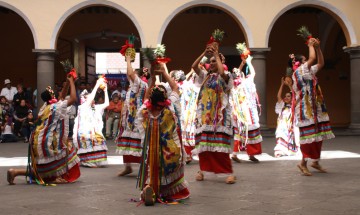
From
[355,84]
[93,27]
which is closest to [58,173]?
[355,84]

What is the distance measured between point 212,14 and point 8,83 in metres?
7.24

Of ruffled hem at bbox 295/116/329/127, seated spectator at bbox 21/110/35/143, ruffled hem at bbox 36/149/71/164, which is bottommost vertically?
ruffled hem at bbox 36/149/71/164

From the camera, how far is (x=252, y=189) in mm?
7246

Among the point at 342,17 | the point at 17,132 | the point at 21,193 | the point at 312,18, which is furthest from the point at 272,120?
the point at 21,193

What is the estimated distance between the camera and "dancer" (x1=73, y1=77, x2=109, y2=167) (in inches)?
411

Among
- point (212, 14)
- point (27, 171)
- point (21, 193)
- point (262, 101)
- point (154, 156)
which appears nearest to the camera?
point (154, 156)

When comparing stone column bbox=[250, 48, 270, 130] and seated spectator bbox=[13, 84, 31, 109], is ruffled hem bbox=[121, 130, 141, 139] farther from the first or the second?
seated spectator bbox=[13, 84, 31, 109]

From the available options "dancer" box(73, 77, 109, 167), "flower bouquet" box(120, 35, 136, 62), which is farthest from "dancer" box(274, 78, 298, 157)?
"flower bouquet" box(120, 35, 136, 62)

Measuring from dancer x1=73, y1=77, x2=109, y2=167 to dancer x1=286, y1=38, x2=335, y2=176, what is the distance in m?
3.34

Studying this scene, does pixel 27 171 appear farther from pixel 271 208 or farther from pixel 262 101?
pixel 262 101

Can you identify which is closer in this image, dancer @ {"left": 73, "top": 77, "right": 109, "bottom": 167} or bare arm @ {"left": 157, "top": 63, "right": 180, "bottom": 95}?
bare arm @ {"left": 157, "top": 63, "right": 180, "bottom": 95}

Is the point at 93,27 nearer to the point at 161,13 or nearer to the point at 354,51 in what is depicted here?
the point at 161,13

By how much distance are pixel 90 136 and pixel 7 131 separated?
707 cm

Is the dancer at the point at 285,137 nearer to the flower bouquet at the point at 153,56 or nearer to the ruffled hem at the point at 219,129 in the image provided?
the ruffled hem at the point at 219,129
